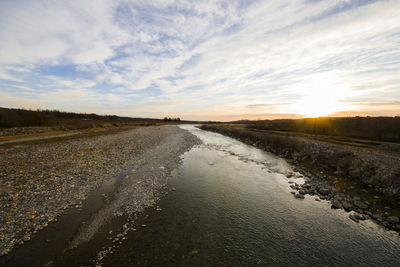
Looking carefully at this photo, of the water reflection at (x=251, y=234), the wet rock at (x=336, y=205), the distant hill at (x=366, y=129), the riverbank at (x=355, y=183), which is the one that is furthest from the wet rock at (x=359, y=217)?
the distant hill at (x=366, y=129)

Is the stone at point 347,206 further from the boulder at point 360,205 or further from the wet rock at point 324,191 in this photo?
the wet rock at point 324,191

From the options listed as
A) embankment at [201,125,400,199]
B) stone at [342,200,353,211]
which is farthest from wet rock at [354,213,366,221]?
embankment at [201,125,400,199]

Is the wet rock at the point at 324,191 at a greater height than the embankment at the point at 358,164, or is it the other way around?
the embankment at the point at 358,164

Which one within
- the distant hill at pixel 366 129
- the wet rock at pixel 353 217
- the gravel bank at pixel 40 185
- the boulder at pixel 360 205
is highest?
the distant hill at pixel 366 129

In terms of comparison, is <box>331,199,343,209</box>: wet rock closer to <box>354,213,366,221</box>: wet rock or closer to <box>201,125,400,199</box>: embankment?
<box>354,213,366,221</box>: wet rock


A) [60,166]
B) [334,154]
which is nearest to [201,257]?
[60,166]

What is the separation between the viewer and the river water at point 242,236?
621 centimetres

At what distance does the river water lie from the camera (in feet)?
20.4

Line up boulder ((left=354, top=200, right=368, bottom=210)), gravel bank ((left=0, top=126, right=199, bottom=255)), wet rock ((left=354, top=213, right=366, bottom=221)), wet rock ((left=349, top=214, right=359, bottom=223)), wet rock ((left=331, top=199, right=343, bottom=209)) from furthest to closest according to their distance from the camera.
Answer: wet rock ((left=331, top=199, right=343, bottom=209)) → boulder ((left=354, top=200, right=368, bottom=210)) → wet rock ((left=354, top=213, right=366, bottom=221)) → wet rock ((left=349, top=214, right=359, bottom=223)) → gravel bank ((left=0, top=126, right=199, bottom=255))

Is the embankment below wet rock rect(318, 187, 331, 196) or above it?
above

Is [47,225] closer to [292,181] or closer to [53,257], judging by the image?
[53,257]

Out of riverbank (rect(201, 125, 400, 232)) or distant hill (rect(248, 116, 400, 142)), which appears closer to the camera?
riverbank (rect(201, 125, 400, 232))

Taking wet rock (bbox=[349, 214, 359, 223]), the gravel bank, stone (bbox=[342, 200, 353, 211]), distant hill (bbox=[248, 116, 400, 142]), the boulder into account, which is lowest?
wet rock (bbox=[349, 214, 359, 223])

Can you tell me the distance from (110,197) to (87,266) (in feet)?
17.3
